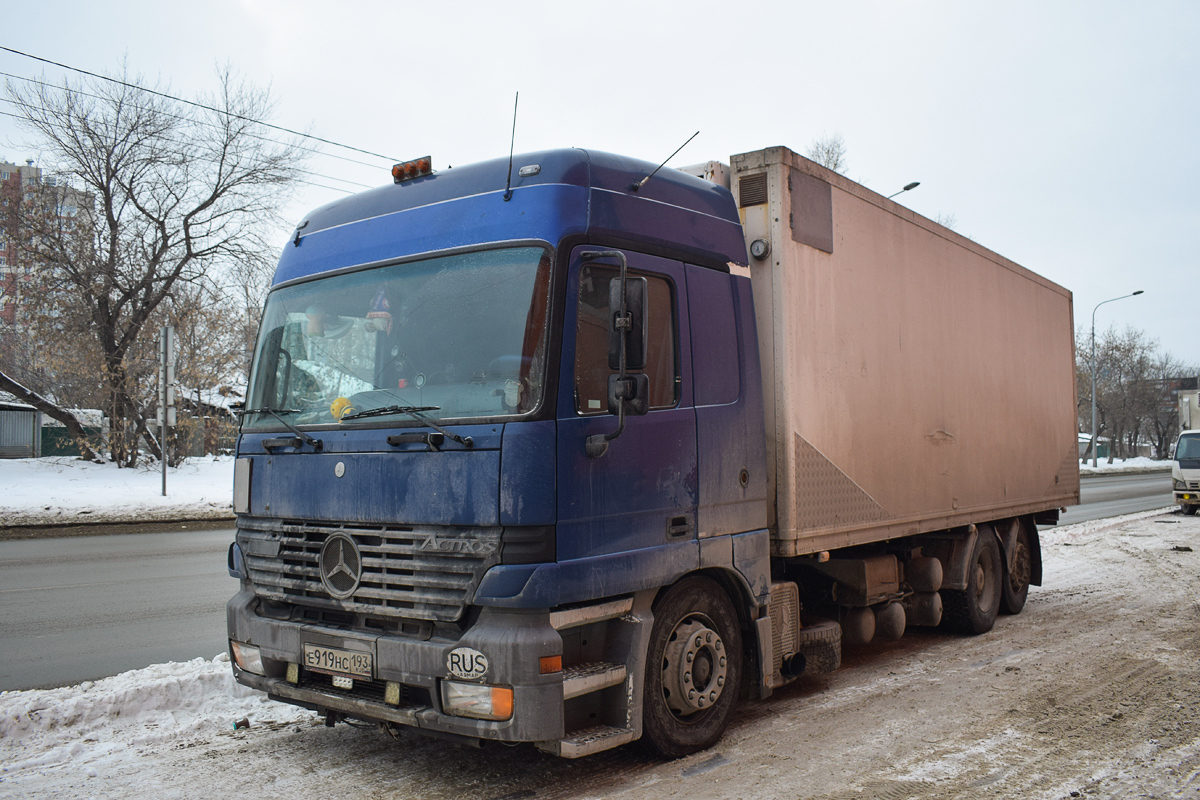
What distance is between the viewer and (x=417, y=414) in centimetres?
420

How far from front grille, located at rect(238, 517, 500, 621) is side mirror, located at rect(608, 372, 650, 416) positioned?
2.64ft

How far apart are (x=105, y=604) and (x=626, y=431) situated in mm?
7267

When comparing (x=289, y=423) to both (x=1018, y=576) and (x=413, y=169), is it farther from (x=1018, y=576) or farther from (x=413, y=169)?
(x=1018, y=576)

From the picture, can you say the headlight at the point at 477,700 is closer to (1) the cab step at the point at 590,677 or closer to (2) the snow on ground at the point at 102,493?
(1) the cab step at the point at 590,677

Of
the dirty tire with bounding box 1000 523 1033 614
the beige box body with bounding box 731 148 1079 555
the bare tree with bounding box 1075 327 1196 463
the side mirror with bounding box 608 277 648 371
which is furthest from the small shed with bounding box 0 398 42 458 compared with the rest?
the bare tree with bounding box 1075 327 1196 463

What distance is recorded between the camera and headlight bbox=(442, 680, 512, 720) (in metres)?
3.86

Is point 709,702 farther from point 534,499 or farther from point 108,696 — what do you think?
point 108,696

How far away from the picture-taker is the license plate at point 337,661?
418cm

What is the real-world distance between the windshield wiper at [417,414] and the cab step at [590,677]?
1.12 metres

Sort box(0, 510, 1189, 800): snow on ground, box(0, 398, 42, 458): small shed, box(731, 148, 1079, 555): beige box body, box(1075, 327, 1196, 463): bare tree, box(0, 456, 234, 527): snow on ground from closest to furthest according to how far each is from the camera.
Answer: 1. box(0, 510, 1189, 800): snow on ground
2. box(731, 148, 1079, 555): beige box body
3. box(0, 456, 234, 527): snow on ground
4. box(0, 398, 42, 458): small shed
5. box(1075, 327, 1196, 463): bare tree

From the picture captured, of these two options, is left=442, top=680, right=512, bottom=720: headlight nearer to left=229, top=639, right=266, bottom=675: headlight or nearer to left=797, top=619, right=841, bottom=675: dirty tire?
left=229, top=639, right=266, bottom=675: headlight

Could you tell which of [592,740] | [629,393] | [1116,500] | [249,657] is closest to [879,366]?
[629,393]

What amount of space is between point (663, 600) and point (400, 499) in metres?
1.42

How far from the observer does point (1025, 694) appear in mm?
5996
